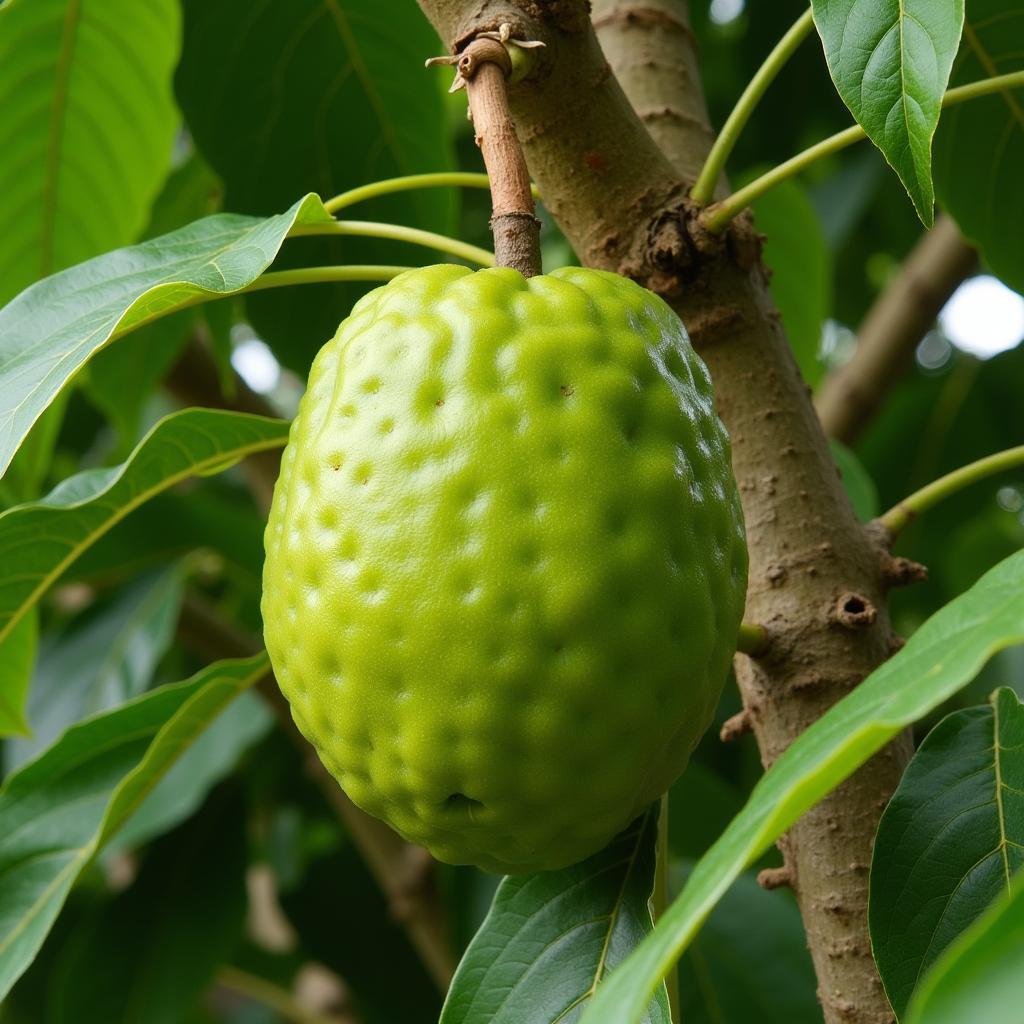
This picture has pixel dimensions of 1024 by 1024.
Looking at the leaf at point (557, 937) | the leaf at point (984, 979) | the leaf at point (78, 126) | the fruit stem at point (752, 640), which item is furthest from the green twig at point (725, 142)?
the leaf at point (78, 126)

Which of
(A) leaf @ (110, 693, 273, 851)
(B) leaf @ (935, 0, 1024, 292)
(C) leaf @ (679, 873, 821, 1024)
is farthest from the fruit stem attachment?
(A) leaf @ (110, 693, 273, 851)

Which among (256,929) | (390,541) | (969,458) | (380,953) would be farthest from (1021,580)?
(256,929)

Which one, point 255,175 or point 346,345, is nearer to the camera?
point 346,345

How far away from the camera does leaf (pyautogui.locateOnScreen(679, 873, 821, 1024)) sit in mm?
1283

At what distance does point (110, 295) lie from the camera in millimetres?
709

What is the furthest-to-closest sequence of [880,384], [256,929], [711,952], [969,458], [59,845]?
[256,929], [969,458], [880,384], [711,952], [59,845]

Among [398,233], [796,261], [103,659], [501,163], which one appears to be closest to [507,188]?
[501,163]

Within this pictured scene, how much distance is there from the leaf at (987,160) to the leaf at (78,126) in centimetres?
72

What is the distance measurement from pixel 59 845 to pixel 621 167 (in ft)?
2.17

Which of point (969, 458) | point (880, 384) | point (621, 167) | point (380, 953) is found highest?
point (621, 167)

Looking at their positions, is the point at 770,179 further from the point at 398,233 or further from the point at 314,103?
the point at 314,103

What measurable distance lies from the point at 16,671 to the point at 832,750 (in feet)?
2.38

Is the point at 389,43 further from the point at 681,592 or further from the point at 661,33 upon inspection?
the point at 681,592

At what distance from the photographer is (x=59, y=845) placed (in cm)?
100
